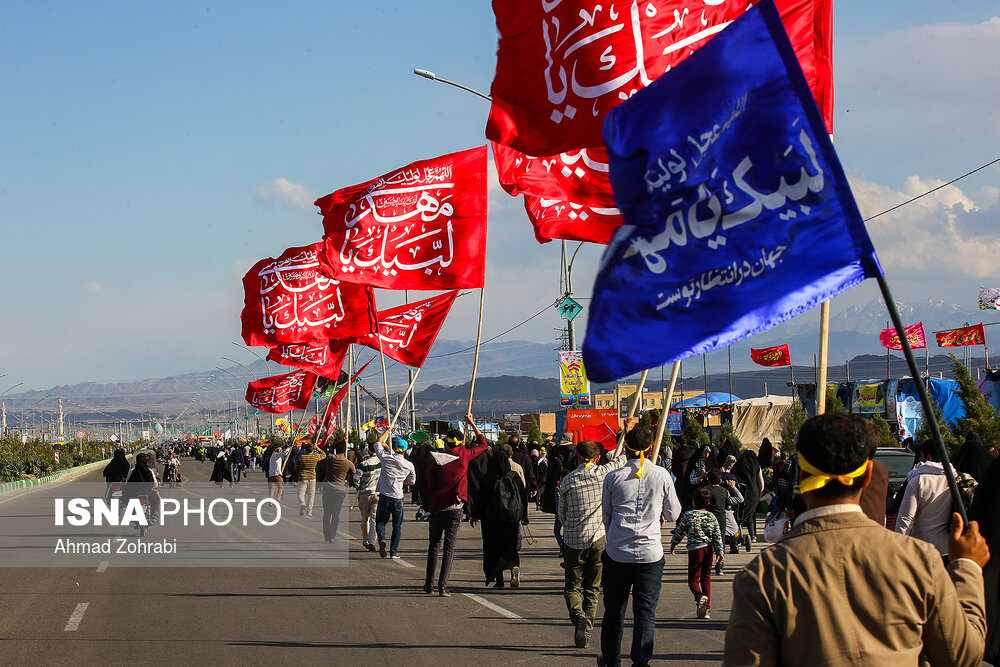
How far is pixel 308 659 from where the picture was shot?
29.2 ft

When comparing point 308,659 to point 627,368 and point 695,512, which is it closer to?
point 695,512

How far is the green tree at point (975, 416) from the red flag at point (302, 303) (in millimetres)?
12766

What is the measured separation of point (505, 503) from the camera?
41.6 feet

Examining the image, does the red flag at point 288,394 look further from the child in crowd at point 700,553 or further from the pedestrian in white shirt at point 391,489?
the child in crowd at point 700,553

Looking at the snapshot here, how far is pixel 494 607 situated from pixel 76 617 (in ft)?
13.9

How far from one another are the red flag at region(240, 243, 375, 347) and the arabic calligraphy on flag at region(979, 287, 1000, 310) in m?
24.4

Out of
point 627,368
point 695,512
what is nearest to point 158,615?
point 695,512

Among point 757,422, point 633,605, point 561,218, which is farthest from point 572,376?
point 757,422

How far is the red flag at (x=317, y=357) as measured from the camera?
28953 millimetres

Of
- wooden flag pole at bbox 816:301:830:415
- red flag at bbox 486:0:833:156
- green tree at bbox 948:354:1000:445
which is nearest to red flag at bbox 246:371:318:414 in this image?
green tree at bbox 948:354:1000:445

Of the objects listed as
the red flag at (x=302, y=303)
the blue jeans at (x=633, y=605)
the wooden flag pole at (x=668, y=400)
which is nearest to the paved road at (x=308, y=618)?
the blue jeans at (x=633, y=605)

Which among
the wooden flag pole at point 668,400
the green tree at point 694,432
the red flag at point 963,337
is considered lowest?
the green tree at point 694,432

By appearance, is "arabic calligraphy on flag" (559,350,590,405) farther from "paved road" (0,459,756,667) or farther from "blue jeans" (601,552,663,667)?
"blue jeans" (601,552,663,667)

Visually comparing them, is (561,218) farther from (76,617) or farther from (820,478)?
(820,478)
